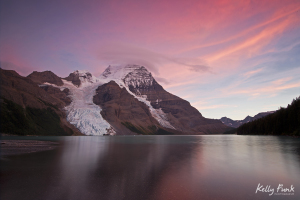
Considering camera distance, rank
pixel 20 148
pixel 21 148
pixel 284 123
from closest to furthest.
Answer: pixel 20 148
pixel 21 148
pixel 284 123

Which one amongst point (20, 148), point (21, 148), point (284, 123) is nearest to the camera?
point (20, 148)

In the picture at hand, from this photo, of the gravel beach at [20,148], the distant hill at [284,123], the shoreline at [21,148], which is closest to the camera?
the shoreline at [21,148]

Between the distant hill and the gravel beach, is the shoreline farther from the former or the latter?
the distant hill

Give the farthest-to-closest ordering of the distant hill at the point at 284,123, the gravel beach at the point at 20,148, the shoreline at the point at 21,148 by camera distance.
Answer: the distant hill at the point at 284,123, the gravel beach at the point at 20,148, the shoreline at the point at 21,148

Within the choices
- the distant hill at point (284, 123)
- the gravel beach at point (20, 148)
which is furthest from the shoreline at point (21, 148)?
the distant hill at point (284, 123)

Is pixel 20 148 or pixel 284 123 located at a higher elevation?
pixel 284 123

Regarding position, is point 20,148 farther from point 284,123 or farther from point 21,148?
point 284,123

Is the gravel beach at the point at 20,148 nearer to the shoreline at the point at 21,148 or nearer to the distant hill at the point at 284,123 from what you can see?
the shoreline at the point at 21,148

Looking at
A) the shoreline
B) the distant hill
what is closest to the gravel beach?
the shoreline

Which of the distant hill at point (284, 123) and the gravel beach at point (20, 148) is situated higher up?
the distant hill at point (284, 123)

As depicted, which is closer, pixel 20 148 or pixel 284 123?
pixel 20 148

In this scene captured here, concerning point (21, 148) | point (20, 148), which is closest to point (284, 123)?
point (21, 148)

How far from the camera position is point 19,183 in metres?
14.9

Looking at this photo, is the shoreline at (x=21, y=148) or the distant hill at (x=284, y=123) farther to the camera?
the distant hill at (x=284, y=123)
